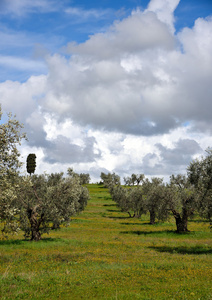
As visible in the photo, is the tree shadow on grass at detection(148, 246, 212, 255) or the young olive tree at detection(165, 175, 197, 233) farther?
the young olive tree at detection(165, 175, 197, 233)

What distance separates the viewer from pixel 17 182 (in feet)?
79.8

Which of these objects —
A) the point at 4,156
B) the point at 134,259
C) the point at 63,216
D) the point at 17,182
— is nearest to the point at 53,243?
the point at 63,216

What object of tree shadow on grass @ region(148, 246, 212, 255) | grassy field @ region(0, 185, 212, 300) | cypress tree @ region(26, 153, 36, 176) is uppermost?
cypress tree @ region(26, 153, 36, 176)

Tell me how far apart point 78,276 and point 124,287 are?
3.97 m

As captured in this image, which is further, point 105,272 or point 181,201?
point 181,201

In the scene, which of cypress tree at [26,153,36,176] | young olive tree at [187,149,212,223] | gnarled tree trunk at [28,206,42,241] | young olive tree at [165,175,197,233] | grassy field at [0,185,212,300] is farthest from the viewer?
cypress tree at [26,153,36,176]

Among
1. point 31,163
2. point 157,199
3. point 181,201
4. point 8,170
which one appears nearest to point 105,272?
point 8,170

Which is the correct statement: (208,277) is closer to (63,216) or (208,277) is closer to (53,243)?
(53,243)

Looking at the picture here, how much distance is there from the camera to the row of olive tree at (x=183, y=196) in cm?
3151

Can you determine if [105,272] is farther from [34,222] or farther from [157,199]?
[157,199]

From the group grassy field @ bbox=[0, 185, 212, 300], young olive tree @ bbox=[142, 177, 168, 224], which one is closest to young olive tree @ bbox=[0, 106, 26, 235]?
grassy field @ bbox=[0, 185, 212, 300]

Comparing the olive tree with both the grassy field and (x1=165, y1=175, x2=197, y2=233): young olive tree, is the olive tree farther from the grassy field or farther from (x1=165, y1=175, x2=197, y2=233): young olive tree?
(x1=165, y1=175, x2=197, y2=233): young olive tree

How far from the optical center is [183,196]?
49.6 meters

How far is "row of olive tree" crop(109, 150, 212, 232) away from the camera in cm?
3151
